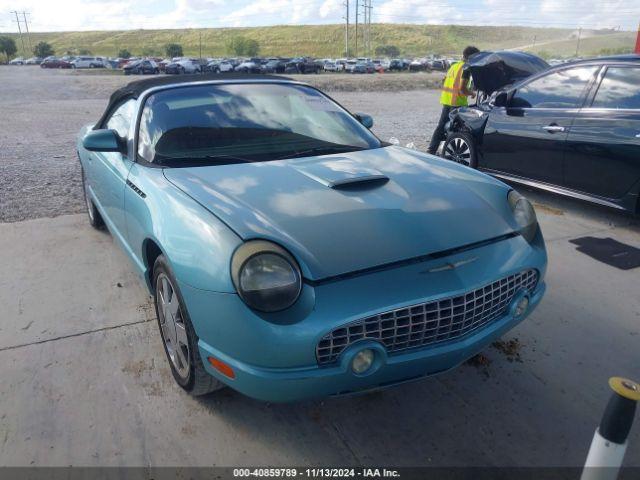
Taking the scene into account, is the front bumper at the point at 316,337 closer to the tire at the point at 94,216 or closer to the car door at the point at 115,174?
the car door at the point at 115,174

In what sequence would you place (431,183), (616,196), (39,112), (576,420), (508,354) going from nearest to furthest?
(576,420) → (431,183) → (508,354) → (616,196) → (39,112)

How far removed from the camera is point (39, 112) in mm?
15430

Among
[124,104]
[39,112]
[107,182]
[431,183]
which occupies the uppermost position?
[124,104]

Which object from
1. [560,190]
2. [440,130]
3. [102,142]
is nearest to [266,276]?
[102,142]

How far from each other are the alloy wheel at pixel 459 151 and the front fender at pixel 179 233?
455 centimetres

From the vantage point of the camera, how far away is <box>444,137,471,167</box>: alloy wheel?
21.3 feet

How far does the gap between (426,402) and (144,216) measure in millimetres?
1772

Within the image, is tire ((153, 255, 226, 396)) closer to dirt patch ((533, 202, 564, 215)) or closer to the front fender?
the front fender

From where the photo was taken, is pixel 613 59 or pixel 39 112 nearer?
pixel 613 59

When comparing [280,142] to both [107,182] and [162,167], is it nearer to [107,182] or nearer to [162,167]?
[162,167]

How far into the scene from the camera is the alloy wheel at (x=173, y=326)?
8.04ft

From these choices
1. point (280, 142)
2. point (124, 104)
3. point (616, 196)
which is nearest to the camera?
point (280, 142)

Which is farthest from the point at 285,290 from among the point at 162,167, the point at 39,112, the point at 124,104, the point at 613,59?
the point at 39,112

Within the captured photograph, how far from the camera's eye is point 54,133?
11242 millimetres
